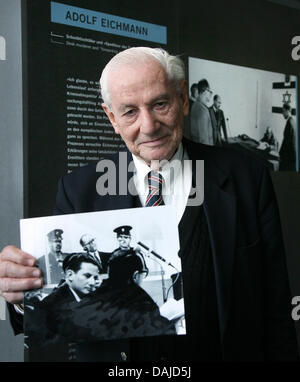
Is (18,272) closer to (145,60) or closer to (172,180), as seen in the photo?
(172,180)

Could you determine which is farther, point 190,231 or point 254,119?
point 254,119

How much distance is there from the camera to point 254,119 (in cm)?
Result: 441

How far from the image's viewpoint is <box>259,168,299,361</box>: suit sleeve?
1922 mm

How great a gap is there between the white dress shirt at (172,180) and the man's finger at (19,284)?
0.53 m

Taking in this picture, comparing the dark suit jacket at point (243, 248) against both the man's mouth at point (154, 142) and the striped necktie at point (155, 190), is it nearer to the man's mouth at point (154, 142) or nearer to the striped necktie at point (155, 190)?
the striped necktie at point (155, 190)

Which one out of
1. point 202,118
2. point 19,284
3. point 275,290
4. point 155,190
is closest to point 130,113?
point 155,190

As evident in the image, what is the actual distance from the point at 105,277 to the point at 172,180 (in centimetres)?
53

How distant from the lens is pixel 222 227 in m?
1.88

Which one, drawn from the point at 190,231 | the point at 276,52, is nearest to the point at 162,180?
the point at 190,231

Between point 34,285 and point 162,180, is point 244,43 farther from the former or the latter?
point 34,285

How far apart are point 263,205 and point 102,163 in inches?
24.6

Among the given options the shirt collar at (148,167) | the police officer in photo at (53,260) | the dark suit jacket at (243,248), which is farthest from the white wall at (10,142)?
the police officer in photo at (53,260)

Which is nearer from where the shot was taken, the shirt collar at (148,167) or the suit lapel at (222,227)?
the suit lapel at (222,227)

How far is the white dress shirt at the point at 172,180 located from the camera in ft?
6.41
